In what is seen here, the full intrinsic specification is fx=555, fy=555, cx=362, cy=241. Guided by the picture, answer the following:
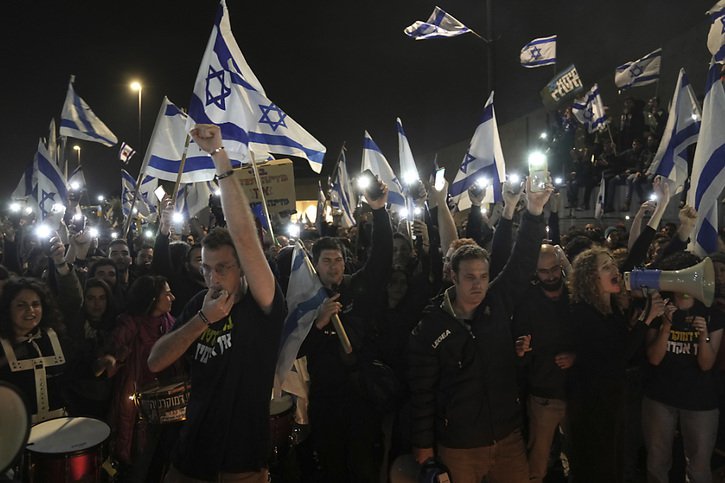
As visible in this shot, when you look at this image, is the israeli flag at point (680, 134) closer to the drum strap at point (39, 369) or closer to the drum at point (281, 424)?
the drum at point (281, 424)

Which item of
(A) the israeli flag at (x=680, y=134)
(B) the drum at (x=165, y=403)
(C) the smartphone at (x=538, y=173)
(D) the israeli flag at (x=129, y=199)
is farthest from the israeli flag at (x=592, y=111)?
(B) the drum at (x=165, y=403)

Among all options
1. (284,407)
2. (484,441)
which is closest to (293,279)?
(284,407)

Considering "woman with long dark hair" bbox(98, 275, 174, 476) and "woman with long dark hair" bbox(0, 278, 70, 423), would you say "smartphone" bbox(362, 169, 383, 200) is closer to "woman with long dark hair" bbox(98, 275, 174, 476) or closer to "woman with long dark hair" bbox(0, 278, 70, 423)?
"woman with long dark hair" bbox(98, 275, 174, 476)

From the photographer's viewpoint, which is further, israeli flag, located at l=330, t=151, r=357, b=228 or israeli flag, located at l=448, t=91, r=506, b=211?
israeli flag, located at l=330, t=151, r=357, b=228

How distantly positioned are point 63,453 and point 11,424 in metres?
2.20

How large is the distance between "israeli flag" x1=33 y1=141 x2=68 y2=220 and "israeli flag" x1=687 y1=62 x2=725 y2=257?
853 cm

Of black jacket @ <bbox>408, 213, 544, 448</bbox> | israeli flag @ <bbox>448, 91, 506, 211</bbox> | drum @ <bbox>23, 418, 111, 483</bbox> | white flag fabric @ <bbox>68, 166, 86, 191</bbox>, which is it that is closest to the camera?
black jacket @ <bbox>408, 213, 544, 448</bbox>

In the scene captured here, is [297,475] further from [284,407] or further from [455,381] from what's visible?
[455,381]

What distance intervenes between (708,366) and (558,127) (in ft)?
46.1

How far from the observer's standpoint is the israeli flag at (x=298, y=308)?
3.87 metres

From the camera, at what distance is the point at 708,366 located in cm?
414

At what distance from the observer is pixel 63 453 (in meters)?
3.59

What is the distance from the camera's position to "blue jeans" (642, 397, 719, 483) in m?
4.12

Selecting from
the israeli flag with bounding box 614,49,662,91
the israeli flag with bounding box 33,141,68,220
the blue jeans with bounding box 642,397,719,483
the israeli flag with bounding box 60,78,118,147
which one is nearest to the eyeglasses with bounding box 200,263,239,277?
the blue jeans with bounding box 642,397,719,483
